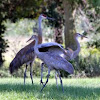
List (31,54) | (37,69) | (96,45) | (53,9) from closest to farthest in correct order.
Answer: (31,54) < (37,69) < (53,9) < (96,45)

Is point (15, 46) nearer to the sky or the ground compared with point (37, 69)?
nearer to the sky

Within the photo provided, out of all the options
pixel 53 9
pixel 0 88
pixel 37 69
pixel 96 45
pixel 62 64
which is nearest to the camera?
pixel 62 64

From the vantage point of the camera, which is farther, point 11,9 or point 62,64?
point 11,9

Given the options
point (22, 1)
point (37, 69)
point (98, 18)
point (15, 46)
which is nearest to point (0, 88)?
point (37, 69)

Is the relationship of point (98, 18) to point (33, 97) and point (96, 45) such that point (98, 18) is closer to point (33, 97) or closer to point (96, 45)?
point (96, 45)

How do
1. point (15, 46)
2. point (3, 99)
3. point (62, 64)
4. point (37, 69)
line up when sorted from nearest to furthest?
point (3, 99) < point (62, 64) < point (37, 69) < point (15, 46)

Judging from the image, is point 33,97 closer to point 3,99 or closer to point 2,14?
point 3,99

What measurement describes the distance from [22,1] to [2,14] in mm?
1523

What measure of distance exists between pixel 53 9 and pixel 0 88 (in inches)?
514

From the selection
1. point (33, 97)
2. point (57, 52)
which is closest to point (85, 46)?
point (57, 52)

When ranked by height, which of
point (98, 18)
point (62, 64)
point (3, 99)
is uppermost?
point (98, 18)

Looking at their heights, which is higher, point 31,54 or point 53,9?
point 53,9

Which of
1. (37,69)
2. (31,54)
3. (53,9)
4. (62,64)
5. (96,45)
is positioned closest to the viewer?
(62,64)

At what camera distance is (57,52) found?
9578 mm
